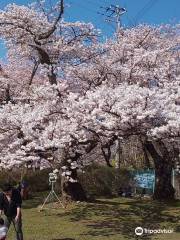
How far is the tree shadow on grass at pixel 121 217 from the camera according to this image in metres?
14.2

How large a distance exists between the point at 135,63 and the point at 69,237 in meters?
7.56

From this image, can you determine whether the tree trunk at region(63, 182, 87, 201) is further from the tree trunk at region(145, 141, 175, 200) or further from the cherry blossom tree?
the tree trunk at region(145, 141, 175, 200)

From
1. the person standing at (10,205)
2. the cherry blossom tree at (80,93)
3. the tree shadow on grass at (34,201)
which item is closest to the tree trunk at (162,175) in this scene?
the cherry blossom tree at (80,93)

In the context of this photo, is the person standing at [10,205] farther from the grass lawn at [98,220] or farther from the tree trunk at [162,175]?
the tree trunk at [162,175]

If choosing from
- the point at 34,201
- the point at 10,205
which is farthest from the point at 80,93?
the point at 10,205

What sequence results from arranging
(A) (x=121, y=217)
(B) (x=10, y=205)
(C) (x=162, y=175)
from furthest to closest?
(C) (x=162, y=175), (A) (x=121, y=217), (B) (x=10, y=205)

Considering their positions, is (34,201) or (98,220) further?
(34,201)

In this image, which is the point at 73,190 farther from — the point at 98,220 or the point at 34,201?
the point at 98,220

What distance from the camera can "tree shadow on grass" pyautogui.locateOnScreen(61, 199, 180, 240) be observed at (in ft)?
46.6

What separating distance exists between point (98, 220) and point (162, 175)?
7.30 m

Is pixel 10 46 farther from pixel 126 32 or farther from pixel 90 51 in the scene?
pixel 126 32

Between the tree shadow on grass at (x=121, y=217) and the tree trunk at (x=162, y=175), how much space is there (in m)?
1.75

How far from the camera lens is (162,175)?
2248cm

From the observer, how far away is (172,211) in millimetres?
18453
